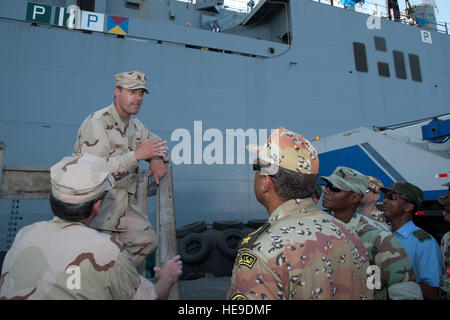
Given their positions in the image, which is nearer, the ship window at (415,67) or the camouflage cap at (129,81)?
the camouflage cap at (129,81)

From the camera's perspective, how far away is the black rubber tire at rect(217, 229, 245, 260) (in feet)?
21.1

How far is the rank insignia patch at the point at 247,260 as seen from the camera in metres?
1.10

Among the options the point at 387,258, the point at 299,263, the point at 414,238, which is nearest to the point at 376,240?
the point at 387,258

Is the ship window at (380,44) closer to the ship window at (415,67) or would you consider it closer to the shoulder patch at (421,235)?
the ship window at (415,67)

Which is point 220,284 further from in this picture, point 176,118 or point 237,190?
point 176,118

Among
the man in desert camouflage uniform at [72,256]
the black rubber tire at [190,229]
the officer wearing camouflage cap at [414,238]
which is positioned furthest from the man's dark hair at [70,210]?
the black rubber tire at [190,229]

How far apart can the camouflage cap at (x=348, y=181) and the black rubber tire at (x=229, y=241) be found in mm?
4269

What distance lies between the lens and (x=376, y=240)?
1.99 metres

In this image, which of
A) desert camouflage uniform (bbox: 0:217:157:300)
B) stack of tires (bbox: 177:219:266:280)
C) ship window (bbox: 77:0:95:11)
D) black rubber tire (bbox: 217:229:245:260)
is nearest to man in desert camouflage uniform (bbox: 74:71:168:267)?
desert camouflage uniform (bbox: 0:217:157:300)

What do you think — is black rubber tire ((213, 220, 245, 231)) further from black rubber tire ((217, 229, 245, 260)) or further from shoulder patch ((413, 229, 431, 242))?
shoulder patch ((413, 229, 431, 242))

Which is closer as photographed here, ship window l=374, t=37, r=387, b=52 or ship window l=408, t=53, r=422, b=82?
ship window l=374, t=37, r=387, b=52

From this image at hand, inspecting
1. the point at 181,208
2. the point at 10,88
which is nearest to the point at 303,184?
the point at 181,208
